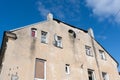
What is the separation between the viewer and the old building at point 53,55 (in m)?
13.4

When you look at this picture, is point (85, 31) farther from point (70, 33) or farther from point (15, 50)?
point (15, 50)

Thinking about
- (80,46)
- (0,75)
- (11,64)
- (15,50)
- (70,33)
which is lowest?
(0,75)

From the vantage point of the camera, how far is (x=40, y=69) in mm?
14430

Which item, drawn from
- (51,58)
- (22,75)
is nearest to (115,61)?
(51,58)

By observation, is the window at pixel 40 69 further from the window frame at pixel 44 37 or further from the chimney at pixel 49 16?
the chimney at pixel 49 16

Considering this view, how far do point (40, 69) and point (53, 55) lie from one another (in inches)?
81.4

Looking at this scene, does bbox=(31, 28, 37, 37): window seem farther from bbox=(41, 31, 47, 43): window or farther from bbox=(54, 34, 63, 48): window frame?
bbox=(54, 34, 63, 48): window frame

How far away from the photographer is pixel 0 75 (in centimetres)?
1198

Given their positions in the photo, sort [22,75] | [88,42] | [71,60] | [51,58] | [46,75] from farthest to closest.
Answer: [88,42], [71,60], [51,58], [46,75], [22,75]

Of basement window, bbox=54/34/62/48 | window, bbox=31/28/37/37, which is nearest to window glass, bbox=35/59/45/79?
window, bbox=31/28/37/37

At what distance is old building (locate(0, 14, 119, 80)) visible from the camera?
43.9 ft

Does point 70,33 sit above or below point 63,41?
above

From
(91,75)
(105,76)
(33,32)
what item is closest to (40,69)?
(33,32)

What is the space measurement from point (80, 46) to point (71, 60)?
2.77 m
